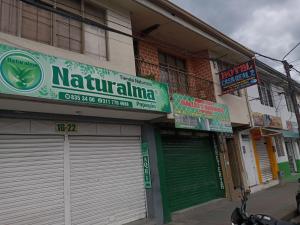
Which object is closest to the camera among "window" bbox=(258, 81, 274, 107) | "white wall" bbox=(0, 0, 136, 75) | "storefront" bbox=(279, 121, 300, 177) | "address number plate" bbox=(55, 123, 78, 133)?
"address number plate" bbox=(55, 123, 78, 133)

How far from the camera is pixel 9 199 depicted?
5992 millimetres

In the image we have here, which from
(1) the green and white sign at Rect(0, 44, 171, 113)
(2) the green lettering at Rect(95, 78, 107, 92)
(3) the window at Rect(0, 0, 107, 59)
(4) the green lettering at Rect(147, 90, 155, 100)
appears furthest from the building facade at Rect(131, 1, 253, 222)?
(2) the green lettering at Rect(95, 78, 107, 92)

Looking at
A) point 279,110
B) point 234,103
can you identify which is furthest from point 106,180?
point 279,110

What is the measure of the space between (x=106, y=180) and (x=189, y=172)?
4.24m

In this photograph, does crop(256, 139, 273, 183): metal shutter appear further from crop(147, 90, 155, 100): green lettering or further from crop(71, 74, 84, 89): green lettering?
crop(71, 74, 84, 89): green lettering

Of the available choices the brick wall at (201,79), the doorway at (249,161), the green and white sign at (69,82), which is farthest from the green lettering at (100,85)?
the doorway at (249,161)

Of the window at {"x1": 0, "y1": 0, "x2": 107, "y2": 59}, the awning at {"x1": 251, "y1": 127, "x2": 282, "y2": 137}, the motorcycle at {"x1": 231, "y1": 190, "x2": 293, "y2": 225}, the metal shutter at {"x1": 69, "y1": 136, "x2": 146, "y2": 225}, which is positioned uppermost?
the window at {"x1": 0, "y1": 0, "x2": 107, "y2": 59}

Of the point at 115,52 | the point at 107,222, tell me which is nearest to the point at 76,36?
the point at 115,52

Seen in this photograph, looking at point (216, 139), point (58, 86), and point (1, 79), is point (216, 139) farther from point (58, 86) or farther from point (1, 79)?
point (1, 79)

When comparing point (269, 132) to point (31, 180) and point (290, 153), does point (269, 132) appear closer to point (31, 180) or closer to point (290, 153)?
point (290, 153)

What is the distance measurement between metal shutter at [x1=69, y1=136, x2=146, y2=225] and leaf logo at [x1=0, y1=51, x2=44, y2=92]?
2.12 m

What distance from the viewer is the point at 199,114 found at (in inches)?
407

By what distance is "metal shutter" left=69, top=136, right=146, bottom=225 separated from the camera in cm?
729

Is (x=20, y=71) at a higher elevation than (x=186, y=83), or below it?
below
